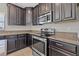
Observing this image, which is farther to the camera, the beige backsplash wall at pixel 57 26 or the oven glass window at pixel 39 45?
the oven glass window at pixel 39 45

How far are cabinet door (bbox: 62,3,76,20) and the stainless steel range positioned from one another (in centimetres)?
32

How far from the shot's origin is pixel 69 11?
1.27 meters

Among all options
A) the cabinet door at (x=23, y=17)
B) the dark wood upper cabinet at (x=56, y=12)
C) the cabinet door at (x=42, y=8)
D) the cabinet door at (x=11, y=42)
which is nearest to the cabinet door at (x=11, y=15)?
the cabinet door at (x=23, y=17)

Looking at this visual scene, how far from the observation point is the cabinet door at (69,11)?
3.91 feet

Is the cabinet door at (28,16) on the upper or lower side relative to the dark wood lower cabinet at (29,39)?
upper

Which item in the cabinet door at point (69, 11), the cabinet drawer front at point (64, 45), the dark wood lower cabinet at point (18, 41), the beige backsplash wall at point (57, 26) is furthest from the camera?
the dark wood lower cabinet at point (18, 41)

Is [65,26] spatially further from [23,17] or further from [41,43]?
[23,17]

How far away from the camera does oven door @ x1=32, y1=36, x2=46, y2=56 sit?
1.48 m

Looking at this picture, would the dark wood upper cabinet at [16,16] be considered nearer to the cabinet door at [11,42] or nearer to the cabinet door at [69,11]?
the cabinet door at [11,42]

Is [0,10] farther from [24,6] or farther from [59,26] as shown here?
[59,26]

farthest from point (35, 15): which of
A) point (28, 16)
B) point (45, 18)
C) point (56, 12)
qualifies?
point (56, 12)

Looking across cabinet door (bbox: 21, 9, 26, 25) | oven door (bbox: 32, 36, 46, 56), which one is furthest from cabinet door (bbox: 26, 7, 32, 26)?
oven door (bbox: 32, 36, 46, 56)

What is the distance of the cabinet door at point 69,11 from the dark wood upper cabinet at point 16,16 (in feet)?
1.67

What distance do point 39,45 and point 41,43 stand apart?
6cm
